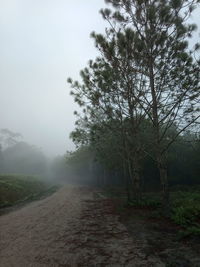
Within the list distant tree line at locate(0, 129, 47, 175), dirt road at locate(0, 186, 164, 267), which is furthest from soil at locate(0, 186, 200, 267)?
distant tree line at locate(0, 129, 47, 175)

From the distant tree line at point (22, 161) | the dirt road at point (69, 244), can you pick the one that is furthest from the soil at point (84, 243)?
the distant tree line at point (22, 161)

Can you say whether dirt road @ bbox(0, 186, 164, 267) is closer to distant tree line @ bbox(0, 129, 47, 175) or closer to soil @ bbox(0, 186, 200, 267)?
soil @ bbox(0, 186, 200, 267)

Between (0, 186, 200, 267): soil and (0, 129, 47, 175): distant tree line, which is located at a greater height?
(0, 129, 47, 175): distant tree line

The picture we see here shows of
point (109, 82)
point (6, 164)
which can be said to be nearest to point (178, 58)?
point (109, 82)

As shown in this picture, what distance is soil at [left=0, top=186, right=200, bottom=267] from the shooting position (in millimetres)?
5891

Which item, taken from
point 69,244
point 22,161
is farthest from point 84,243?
point 22,161

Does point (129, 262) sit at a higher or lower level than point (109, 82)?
lower

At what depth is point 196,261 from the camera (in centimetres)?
554

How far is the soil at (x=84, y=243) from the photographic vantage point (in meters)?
5.89

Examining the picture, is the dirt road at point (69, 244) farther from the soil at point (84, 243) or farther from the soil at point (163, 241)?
the soil at point (163, 241)

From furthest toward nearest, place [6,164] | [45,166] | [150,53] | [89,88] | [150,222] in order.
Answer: [45,166], [6,164], [89,88], [150,53], [150,222]

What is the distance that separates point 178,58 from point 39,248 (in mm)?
9143

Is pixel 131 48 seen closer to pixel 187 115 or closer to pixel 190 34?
pixel 190 34

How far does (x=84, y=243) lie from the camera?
7.34 metres
